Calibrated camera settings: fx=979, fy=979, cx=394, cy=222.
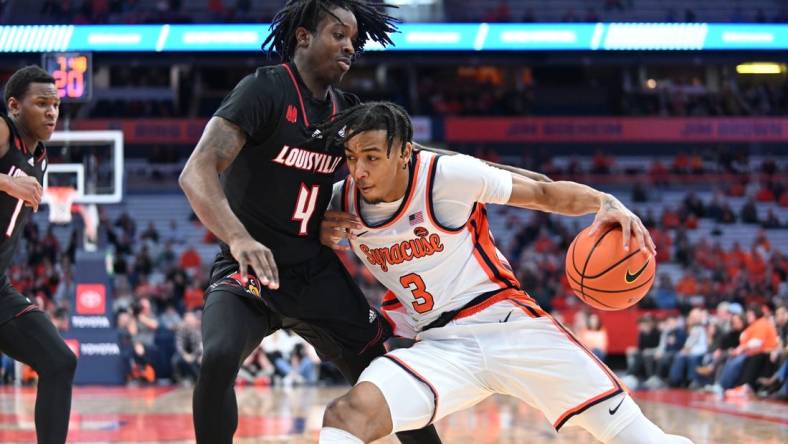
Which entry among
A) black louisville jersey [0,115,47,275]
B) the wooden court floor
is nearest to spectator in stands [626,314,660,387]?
the wooden court floor

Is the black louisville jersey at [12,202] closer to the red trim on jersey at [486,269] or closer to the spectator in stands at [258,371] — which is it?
the red trim on jersey at [486,269]

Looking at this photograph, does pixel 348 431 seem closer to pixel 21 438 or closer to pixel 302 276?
pixel 302 276

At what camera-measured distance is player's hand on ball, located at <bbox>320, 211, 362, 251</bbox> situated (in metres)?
4.12

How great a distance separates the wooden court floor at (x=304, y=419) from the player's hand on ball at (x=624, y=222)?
12.6 ft

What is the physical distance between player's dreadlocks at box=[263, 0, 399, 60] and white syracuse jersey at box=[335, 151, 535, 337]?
0.76 meters

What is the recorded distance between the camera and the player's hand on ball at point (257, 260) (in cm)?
336

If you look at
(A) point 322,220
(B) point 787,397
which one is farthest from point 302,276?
(B) point 787,397

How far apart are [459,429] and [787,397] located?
493cm

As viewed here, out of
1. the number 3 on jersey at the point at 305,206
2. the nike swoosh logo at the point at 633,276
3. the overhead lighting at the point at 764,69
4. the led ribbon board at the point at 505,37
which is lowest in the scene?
the nike swoosh logo at the point at 633,276

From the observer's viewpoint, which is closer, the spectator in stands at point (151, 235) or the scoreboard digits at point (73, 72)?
the scoreboard digits at point (73, 72)

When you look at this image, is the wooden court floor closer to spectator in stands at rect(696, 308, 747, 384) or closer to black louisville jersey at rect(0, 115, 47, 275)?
spectator in stands at rect(696, 308, 747, 384)

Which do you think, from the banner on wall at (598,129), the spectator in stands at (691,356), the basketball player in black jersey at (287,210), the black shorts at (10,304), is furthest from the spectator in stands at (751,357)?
the banner on wall at (598,129)

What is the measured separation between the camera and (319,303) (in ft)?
13.9

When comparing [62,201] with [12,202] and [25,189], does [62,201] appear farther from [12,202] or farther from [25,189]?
[25,189]
